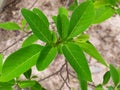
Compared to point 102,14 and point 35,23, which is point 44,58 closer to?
point 35,23

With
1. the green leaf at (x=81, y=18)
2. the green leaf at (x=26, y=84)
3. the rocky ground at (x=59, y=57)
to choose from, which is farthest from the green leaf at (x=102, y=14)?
the rocky ground at (x=59, y=57)

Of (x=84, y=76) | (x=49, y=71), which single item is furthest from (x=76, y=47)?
(x=49, y=71)

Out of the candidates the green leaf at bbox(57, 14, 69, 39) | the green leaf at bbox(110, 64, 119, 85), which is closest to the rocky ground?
the green leaf at bbox(110, 64, 119, 85)

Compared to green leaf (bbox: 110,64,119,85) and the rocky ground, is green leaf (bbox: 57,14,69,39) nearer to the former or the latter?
green leaf (bbox: 110,64,119,85)

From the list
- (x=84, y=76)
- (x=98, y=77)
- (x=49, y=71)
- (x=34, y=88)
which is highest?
(x=84, y=76)

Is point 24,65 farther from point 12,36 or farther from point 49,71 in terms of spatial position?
point 12,36

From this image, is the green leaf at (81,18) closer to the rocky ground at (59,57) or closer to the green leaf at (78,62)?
the green leaf at (78,62)
